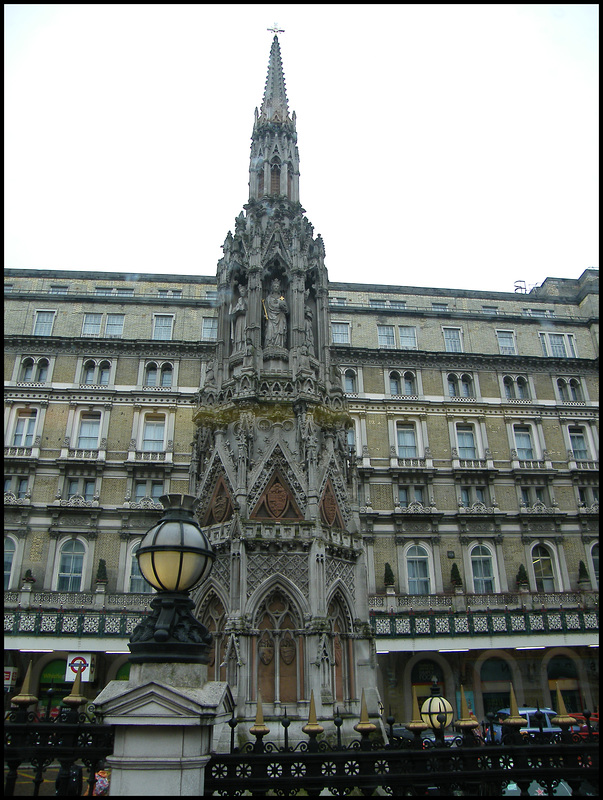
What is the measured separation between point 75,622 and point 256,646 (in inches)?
845

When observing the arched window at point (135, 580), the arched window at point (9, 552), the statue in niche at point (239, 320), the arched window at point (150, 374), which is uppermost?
the arched window at point (150, 374)

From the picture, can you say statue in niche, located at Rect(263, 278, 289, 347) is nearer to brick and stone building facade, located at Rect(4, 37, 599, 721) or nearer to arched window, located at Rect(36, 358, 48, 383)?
brick and stone building facade, located at Rect(4, 37, 599, 721)

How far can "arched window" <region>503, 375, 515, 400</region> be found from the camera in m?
43.4

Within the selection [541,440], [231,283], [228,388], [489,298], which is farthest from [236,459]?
[489,298]

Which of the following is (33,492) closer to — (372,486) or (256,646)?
(372,486)

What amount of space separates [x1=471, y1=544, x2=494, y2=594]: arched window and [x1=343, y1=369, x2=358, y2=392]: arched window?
42.7ft

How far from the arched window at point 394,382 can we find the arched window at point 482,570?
11594 mm

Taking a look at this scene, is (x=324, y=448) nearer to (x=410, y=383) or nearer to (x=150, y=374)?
(x=150, y=374)

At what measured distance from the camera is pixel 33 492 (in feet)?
120

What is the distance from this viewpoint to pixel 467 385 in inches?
1711

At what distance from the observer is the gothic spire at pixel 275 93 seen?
24.2m

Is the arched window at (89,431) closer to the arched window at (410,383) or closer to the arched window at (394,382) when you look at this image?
the arched window at (394,382)

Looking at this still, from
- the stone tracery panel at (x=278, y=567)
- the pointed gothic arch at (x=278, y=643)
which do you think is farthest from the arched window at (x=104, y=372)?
the pointed gothic arch at (x=278, y=643)

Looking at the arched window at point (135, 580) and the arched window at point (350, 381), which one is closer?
the arched window at point (135, 580)
